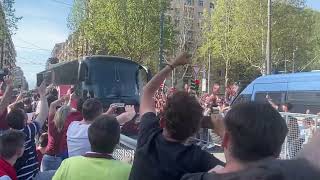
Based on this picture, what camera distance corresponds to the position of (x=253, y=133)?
2137 millimetres

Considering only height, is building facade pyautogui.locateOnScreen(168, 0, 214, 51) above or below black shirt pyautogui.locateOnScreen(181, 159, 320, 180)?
above

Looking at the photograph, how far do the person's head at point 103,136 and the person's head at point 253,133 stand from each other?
1449mm

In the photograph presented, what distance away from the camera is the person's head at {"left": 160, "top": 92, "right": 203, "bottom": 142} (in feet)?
9.30

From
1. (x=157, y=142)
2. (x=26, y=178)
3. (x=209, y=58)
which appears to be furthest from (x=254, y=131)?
(x=209, y=58)

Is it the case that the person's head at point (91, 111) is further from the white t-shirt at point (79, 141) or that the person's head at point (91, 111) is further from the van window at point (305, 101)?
the van window at point (305, 101)

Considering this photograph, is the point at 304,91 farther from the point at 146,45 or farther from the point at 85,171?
the point at 146,45

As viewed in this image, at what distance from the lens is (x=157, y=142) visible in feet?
9.61

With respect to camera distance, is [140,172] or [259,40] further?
[259,40]

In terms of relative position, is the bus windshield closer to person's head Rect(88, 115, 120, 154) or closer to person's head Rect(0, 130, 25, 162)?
person's head Rect(0, 130, 25, 162)

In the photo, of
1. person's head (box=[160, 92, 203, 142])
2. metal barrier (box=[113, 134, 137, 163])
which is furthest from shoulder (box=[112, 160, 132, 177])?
metal barrier (box=[113, 134, 137, 163])

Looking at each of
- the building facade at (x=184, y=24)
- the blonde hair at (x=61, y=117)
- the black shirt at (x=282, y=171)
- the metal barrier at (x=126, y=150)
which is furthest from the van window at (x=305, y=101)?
the building facade at (x=184, y=24)

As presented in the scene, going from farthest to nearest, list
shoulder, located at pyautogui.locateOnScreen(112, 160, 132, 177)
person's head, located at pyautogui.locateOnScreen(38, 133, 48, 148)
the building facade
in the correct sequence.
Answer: the building facade < person's head, located at pyautogui.locateOnScreen(38, 133, 48, 148) < shoulder, located at pyautogui.locateOnScreen(112, 160, 132, 177)

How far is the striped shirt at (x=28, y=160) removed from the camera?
5.11m

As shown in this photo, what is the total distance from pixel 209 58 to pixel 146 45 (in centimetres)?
2507
